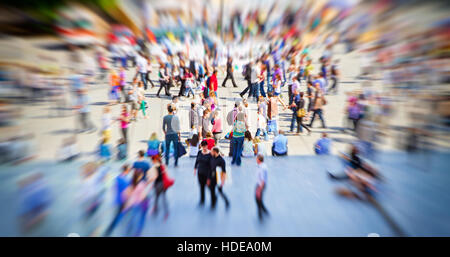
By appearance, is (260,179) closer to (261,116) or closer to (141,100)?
(261,116)

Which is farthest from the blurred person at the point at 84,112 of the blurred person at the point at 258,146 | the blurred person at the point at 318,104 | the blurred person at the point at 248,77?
the blurred person at the point at 318,104

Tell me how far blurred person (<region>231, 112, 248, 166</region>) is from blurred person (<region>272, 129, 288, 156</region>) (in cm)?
59

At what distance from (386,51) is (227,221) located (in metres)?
3.26

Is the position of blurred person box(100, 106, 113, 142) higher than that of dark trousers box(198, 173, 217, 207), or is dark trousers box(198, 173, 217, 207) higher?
blurred person box(100, 106, 113, 142)

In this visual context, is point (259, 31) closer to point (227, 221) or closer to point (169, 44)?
point (169, 44)

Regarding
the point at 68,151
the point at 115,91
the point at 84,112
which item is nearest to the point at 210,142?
the point at 115,91

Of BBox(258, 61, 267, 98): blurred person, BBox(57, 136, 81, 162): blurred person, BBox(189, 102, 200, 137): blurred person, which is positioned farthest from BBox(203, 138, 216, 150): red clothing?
BBox(57, 136, 81, 162): blurred person

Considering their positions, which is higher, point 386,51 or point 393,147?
point 386,51

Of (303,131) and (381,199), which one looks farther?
(303,131)

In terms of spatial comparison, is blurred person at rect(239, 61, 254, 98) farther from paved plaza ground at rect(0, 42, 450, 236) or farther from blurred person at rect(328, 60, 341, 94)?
blurred person at rect(328, 60, 341, 94)

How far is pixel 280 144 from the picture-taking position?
14.4ft

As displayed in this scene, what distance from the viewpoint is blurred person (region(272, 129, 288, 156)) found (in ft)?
14.4

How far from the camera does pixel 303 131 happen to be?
440 centimetres
